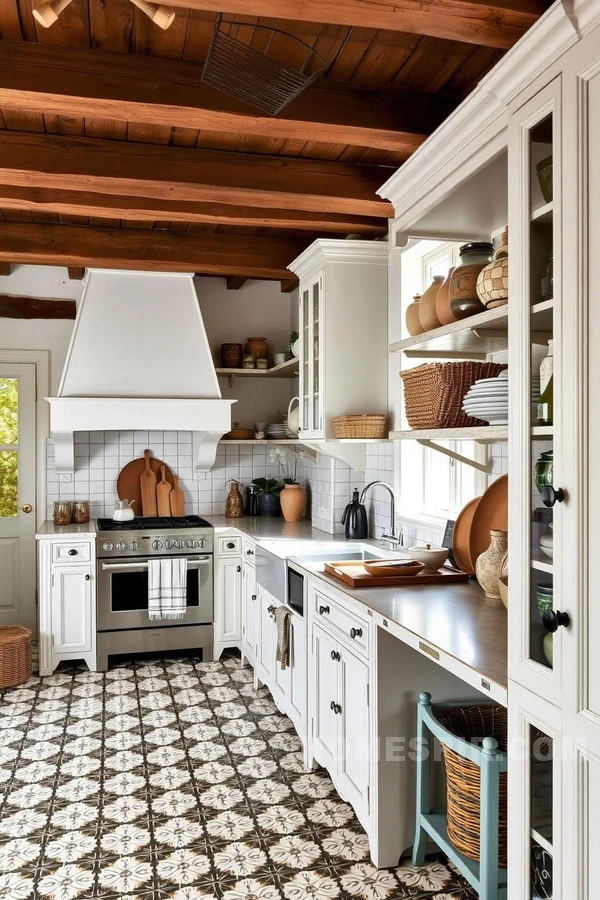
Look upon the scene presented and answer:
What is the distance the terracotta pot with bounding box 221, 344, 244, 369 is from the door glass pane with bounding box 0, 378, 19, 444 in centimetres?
148

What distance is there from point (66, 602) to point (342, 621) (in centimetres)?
241

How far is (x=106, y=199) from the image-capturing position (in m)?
3.60

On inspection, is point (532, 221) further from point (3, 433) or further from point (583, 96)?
point (3, 433)

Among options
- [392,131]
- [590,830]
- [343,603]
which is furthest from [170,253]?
[590,830]

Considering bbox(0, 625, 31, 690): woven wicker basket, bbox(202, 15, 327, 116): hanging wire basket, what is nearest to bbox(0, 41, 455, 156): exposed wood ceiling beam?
bbox(202, 15, 327, 116): hanging wire basket

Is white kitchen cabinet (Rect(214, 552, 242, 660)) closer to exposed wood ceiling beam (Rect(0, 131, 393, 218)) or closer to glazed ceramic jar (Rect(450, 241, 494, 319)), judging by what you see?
exposed wood ceiling beam (Rect(0, 131, 393, 218))

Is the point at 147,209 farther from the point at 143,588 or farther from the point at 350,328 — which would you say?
the point at 143,588

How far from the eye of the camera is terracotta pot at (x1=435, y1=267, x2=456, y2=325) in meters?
2.44

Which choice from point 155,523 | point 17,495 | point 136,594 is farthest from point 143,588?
point 17,495

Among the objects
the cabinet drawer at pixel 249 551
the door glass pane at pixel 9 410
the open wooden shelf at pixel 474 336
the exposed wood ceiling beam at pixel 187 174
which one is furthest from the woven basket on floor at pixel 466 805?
the door glass pane at pixel 9 410

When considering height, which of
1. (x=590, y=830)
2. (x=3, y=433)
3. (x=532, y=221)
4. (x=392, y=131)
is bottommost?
(x=590, y=830)

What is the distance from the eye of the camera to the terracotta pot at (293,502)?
518 cm

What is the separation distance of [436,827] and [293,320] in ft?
13.3

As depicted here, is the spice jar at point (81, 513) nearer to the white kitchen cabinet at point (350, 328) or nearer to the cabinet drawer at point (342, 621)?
the white kitchen cabinet at point (350, 328)
